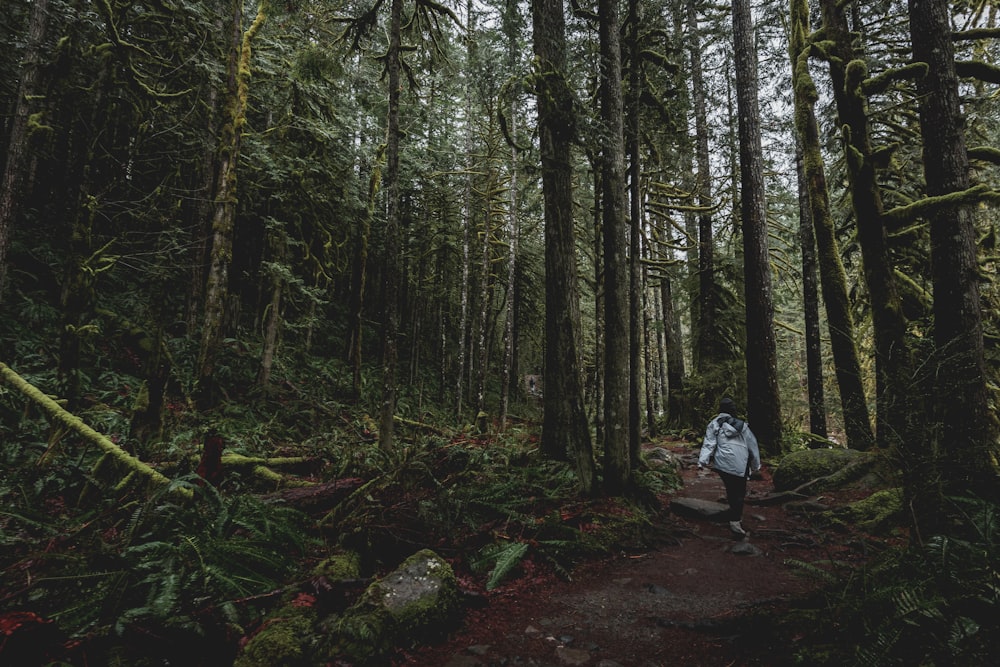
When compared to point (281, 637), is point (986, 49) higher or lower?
higher

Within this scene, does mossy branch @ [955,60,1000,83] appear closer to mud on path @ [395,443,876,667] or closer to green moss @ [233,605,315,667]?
mud on path @ [395,443,876,667]

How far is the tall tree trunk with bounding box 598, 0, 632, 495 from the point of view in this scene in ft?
22.4

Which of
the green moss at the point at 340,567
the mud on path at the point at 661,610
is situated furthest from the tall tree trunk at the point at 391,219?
the mud on path at the point at 661,610

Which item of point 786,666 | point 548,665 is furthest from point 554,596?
point 786,666

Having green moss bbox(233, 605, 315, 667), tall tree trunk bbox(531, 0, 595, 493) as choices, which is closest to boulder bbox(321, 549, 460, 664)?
green moss bbox(233, 605, 315, 667)

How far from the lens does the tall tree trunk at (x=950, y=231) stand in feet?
17.4

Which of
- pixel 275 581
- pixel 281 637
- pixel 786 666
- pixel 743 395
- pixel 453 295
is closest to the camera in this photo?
pixel 786 666

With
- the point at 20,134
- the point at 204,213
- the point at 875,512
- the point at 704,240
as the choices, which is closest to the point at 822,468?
the point at 875,512

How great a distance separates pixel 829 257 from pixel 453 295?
55.0 feet

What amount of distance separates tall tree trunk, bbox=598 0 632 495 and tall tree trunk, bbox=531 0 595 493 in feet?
A: 2.07

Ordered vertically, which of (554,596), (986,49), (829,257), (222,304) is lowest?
(554,596)

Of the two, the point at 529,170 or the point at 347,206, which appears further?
the point at 347,206

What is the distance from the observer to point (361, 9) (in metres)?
10.2

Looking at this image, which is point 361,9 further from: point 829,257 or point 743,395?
point 743,395
